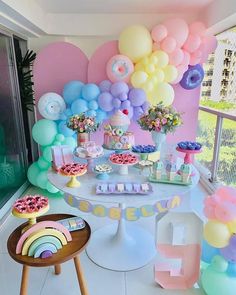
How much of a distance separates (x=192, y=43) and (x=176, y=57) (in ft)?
0.80

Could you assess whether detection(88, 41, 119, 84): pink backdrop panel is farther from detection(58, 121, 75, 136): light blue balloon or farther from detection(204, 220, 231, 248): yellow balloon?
detection(204, 220, 231, 248): yellow balloon

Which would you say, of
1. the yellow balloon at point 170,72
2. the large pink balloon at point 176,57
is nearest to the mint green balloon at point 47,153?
the yellow balloon at point 170,72

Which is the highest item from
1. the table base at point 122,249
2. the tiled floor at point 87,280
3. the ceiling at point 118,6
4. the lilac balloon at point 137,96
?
the ceiling at point 118,6

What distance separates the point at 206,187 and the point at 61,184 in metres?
2.20

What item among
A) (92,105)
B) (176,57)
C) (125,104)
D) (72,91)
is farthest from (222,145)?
(72,91)

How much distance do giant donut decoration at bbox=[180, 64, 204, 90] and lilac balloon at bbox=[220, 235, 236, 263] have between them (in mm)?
2027

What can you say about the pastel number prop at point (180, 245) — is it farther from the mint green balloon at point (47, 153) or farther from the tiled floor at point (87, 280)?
the mint green balloon at point (47, 153)

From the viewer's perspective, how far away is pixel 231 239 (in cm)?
145

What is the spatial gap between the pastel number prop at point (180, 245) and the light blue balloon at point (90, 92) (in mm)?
1611

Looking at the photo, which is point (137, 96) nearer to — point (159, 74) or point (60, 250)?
point (159, 74)

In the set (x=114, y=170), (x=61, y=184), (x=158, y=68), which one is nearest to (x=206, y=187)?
(x=158, y=68)


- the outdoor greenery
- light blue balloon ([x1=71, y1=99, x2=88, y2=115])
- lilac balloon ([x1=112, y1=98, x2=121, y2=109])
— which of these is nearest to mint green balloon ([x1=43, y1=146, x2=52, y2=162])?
light blue balloon ([x1=71, y1=99, x2=88, y2=115])

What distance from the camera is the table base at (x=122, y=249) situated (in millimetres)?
1848

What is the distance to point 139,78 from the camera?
104 inches
